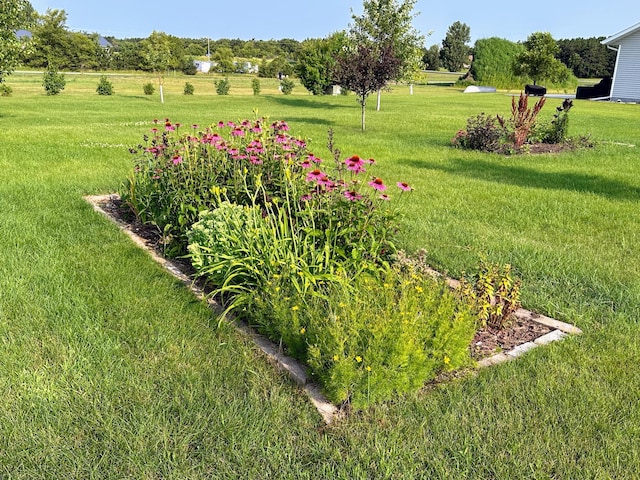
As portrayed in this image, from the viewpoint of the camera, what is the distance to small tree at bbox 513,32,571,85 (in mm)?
30844

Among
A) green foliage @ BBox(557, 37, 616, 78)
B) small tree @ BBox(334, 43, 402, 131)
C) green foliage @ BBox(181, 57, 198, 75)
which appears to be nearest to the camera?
small tree @ BBox(334, 43, 402, 131)

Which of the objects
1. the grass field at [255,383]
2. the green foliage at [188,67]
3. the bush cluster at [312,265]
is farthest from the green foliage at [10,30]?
the green foliage at [188,67]

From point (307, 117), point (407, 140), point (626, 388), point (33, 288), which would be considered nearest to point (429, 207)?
point (626, 388)

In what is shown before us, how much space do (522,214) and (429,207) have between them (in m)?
1.05

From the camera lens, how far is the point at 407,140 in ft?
39.8

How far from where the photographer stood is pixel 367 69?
12891 mm

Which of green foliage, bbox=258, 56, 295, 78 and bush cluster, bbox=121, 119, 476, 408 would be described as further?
green foliage, bbox=258, 56, 295, 78

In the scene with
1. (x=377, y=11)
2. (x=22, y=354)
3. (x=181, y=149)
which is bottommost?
(x=22, y=354)

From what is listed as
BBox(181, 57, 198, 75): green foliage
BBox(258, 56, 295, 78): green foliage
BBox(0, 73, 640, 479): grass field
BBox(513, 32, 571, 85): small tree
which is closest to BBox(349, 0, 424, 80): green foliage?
BBox(0, 73, 640, 479): grass field

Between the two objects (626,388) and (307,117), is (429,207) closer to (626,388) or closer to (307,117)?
(626,388)

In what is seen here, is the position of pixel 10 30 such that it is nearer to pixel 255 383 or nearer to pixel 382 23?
pixel 382 23

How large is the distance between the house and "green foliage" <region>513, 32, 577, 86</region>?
3027 millimetres

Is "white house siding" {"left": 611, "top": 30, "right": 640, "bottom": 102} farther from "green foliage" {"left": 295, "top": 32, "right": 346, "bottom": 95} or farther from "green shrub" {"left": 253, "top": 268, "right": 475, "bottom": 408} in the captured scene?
"green shrub" {"left": 253, "top": 268, "right": 475, "bottom": 408}

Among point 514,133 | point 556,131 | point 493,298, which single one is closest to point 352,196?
point 493,298
